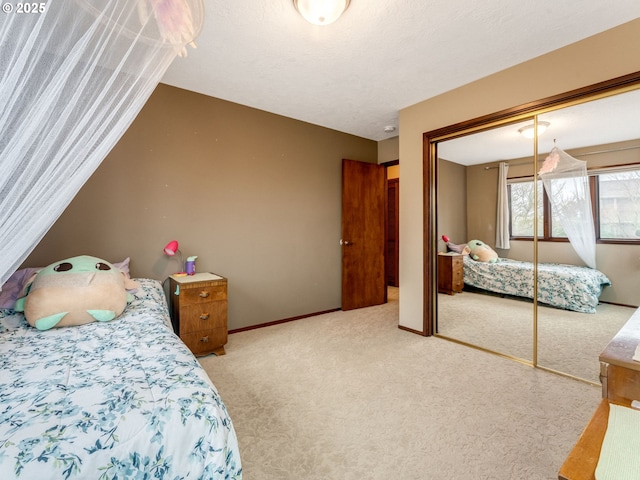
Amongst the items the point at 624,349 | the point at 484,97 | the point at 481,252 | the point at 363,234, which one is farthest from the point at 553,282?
the point at 363,234

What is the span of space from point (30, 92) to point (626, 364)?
7.20 ft

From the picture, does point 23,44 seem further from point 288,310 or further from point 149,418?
point 288,310

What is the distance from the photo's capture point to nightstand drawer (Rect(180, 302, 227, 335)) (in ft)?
8.25

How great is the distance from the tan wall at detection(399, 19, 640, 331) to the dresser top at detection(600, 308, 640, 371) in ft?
5.68

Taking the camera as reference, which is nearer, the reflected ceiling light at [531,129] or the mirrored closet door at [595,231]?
the mirrored closet door at [595,231]

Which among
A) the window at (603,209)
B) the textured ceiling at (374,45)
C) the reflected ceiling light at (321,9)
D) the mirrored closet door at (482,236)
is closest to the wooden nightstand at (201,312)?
the textured ceiling at (374,45)

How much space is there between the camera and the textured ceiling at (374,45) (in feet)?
6.07

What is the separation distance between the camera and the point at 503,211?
268cm

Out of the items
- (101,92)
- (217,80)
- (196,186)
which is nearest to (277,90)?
(217,80)

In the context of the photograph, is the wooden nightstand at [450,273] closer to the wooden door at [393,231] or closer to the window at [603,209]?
the window at [603,209]

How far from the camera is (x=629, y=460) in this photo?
27.9 inches

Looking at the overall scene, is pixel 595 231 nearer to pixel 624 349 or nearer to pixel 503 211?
pixel 503 211

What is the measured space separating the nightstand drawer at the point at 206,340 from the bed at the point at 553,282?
100 inches

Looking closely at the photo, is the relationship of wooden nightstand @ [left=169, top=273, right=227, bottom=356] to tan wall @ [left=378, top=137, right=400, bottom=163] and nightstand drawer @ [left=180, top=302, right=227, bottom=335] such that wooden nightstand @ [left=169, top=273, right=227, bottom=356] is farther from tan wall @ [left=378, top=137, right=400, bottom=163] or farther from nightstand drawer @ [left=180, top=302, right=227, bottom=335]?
tan wall @ [left=378, top=137, right=400, bottom=163]
